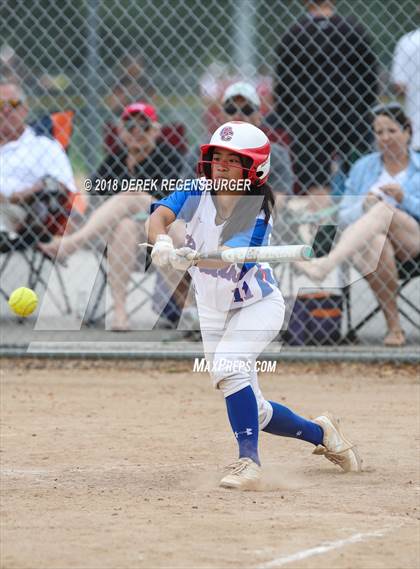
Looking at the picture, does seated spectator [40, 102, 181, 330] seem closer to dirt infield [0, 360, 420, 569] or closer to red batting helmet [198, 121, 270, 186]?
dirt infield [0, 360, 420, 569]

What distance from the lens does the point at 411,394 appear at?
6426 millimetres

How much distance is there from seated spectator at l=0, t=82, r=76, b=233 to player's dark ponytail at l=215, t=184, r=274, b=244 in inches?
132

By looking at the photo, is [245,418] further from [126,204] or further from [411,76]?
[411,76]

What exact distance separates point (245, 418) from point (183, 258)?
701 mm

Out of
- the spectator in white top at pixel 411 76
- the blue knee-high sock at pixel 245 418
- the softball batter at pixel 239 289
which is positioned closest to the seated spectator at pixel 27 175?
the spectator in white top at pixel 411 76

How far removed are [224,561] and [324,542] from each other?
38cm

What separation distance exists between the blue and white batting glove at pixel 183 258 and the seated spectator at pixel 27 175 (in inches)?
145

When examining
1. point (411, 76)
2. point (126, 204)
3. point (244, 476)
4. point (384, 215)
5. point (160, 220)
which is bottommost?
point (126, 204)

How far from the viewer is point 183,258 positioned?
4168 mm

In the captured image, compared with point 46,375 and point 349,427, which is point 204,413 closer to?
point 349,427

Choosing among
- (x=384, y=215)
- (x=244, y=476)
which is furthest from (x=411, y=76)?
(x=244, y=476)

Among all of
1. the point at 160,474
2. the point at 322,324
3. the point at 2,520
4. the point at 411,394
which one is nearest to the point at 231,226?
the point at 160,474

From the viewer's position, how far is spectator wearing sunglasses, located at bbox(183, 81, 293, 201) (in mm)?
7188

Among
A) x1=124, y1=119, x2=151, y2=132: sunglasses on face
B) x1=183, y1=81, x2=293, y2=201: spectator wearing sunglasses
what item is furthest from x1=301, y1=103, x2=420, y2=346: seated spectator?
x1=124, y1=119, x2=151, y2=132: sunglasses on face
